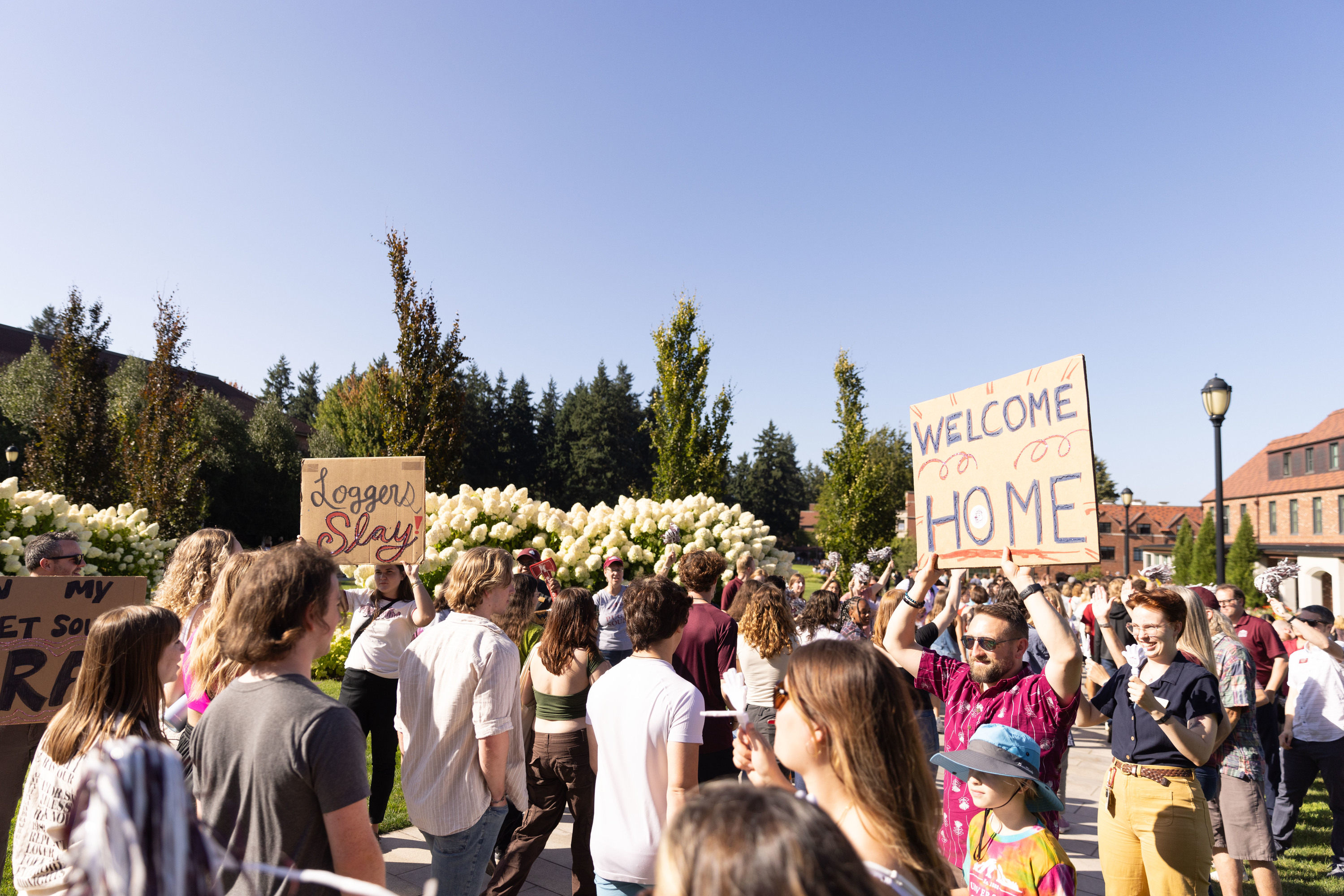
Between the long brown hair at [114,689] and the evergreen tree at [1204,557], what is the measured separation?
42697mm

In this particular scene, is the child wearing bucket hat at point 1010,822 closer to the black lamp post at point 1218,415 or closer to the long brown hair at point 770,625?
the long brown hair at point 770,625

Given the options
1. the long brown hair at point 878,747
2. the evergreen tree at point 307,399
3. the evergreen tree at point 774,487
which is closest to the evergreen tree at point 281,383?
the evergreen tree at point 307,399

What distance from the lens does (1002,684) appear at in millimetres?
3355

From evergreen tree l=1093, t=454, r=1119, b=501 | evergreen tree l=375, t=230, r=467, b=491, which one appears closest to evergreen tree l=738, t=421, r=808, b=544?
evergreen tree l=1093, t=454, r=1119, b=501

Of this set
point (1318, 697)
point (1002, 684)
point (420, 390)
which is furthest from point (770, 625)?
point (420, 390)

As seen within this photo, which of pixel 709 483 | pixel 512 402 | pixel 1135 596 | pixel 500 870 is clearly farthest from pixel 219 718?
pixel 512 402

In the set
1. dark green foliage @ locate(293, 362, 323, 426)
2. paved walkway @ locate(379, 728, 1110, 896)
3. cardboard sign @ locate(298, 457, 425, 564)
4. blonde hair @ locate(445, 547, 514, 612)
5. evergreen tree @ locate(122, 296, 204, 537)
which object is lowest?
paved walkway @ locate(379, 728, 1110, 896)

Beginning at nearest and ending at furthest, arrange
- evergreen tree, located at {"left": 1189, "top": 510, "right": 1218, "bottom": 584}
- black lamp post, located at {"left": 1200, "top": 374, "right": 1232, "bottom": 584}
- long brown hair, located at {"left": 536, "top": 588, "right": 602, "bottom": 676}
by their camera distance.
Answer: long brown hair, located at {"left": 536, "top": 588, "right": 602, "bottom": 676} < black lamp post, located at {"left": 1200, "top": 374, "right": 1232, "bottom": 584} < evergreen tree, located at {"left": 1189, "top": 510, "right": 1218, "bottom": 584}

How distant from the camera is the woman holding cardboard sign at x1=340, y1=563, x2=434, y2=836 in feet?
17.6

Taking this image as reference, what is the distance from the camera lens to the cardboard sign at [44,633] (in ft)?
11.8

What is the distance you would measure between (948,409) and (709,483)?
13841mm

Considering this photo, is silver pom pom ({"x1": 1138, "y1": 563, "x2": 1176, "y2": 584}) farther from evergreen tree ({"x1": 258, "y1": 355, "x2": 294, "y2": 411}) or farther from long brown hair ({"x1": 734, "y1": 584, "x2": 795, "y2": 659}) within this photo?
evergreen tree ({"x1": 258, "y1": 355, "x2": 294, "y2": 411})

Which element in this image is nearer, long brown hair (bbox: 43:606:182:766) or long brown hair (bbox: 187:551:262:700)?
long brown hair (bbox: 43:606:182:766)

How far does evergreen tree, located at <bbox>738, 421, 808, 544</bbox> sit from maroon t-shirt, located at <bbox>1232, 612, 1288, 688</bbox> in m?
57.8
